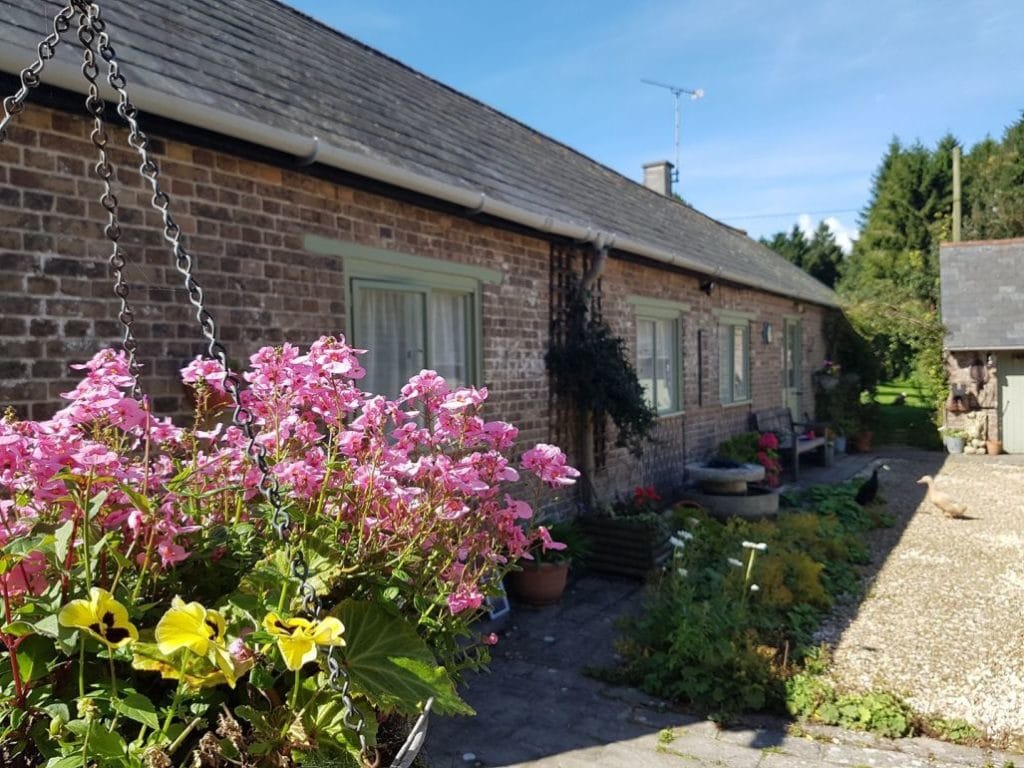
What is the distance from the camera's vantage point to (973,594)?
6.46 m

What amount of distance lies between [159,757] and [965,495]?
12762mm

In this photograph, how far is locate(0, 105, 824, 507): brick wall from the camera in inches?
127

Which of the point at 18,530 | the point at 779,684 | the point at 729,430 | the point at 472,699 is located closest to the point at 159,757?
the point at 18,530

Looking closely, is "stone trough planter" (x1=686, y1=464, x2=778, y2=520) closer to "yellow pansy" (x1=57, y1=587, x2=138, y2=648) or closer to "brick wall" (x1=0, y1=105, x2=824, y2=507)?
"brick wall" (x1=0, y1=105, x2=824, y2=507)

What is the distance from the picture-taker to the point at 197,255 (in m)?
3.95

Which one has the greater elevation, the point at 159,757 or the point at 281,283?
the point at 281,283

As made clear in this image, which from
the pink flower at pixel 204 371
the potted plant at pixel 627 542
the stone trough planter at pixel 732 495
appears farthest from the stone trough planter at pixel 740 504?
the pink flower at pixel 204 371

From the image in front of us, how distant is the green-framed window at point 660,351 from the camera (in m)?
9.26

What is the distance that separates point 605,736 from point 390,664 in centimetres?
315

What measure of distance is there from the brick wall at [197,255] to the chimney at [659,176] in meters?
12.1

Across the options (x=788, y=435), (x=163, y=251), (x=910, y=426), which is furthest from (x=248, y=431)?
(x=910, y=426)

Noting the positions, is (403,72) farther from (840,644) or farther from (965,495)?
(965,495)

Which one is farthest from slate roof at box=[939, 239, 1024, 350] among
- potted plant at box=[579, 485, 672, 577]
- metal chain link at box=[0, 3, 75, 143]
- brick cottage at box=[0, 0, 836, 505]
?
metal chain link at box=[0, 3, 75, 143]

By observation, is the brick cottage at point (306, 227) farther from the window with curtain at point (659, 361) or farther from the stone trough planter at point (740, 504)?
the stone trough planter at point (740, 504)
